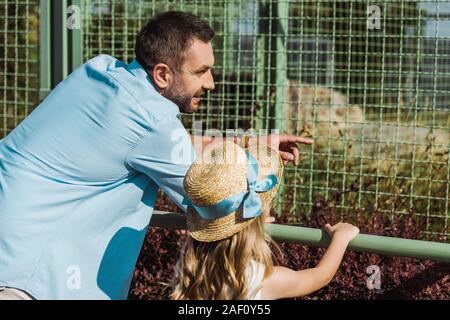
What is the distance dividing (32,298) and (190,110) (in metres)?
0.92

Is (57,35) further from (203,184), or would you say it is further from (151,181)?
(203,184)

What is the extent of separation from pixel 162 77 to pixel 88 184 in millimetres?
509

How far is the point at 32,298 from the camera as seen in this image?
131 inches

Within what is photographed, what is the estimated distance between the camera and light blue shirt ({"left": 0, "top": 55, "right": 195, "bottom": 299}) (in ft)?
10.9

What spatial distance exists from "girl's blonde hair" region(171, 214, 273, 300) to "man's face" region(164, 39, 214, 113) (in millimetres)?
644

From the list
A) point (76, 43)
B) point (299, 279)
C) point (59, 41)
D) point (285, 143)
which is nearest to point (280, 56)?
point (76, 43)

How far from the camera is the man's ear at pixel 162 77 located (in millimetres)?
3553

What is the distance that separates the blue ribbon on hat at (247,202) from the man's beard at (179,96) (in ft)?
1.68

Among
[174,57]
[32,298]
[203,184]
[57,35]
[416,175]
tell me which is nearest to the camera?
[203,184]

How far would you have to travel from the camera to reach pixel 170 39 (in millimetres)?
3561

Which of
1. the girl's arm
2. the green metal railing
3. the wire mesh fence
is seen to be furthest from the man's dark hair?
the wire mesh fence

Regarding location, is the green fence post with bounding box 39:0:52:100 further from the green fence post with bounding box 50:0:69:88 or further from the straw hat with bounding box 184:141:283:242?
the straw hat with bounding box 184:141:283:242
